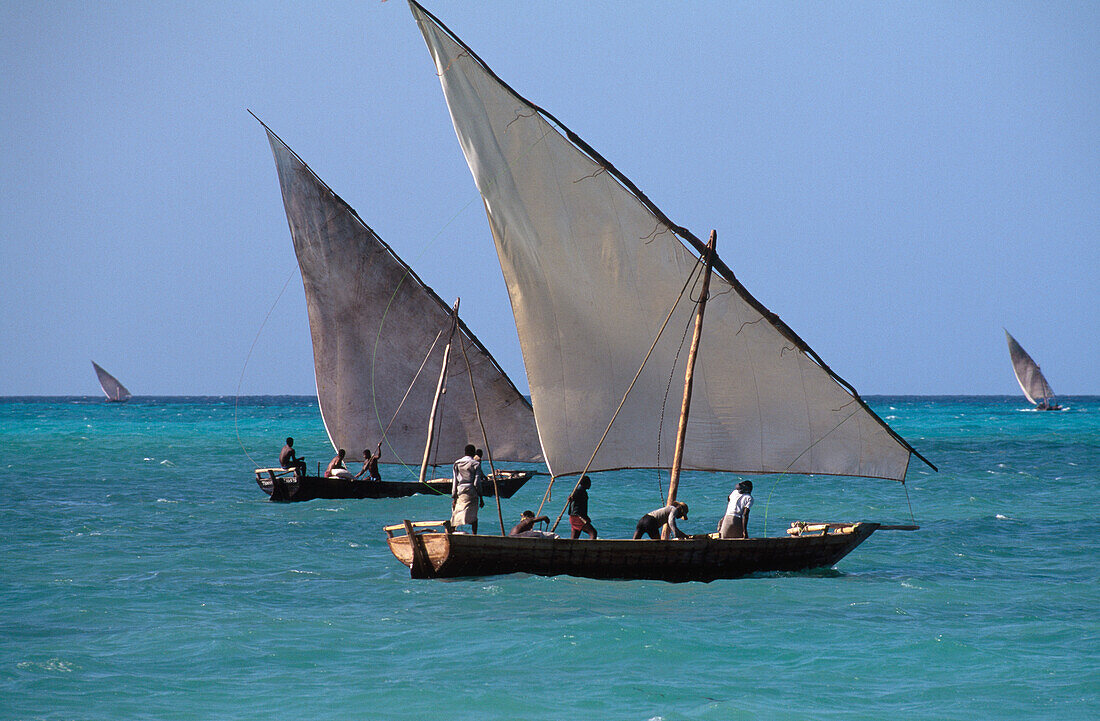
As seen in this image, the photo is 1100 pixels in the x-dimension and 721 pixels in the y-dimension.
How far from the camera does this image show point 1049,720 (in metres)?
11.0

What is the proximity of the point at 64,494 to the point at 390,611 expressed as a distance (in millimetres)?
22155

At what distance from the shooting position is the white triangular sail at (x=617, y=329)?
17.5m

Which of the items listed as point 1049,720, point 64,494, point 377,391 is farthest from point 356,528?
point 1049,720

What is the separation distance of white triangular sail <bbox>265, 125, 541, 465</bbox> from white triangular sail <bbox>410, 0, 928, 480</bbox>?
1291 cm

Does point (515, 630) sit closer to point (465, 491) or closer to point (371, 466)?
point (465, 491)

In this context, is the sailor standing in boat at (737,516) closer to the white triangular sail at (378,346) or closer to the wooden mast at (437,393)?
the wooden mast at (437,393)

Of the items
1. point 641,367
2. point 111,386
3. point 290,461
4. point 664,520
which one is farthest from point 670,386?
point 111,386

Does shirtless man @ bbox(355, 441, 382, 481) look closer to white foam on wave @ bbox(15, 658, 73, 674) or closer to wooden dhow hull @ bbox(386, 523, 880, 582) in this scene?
wooden dhow hull @ bbox(386, 523, 880, 582)

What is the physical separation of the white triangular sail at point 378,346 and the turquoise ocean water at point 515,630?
17.2 feet

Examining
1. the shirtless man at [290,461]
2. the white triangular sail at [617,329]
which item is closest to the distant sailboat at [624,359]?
the white triangular sail at [617,329]

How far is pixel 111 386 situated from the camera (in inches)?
6501

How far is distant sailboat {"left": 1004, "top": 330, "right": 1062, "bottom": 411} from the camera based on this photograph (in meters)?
97.9

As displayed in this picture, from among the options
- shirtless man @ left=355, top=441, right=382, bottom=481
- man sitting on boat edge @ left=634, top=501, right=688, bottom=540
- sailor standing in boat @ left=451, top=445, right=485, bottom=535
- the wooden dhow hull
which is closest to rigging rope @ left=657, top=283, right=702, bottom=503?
man sitting on boat edge @ left=634, top=501, right=688, bottom=540

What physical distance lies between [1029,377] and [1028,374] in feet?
3.80
